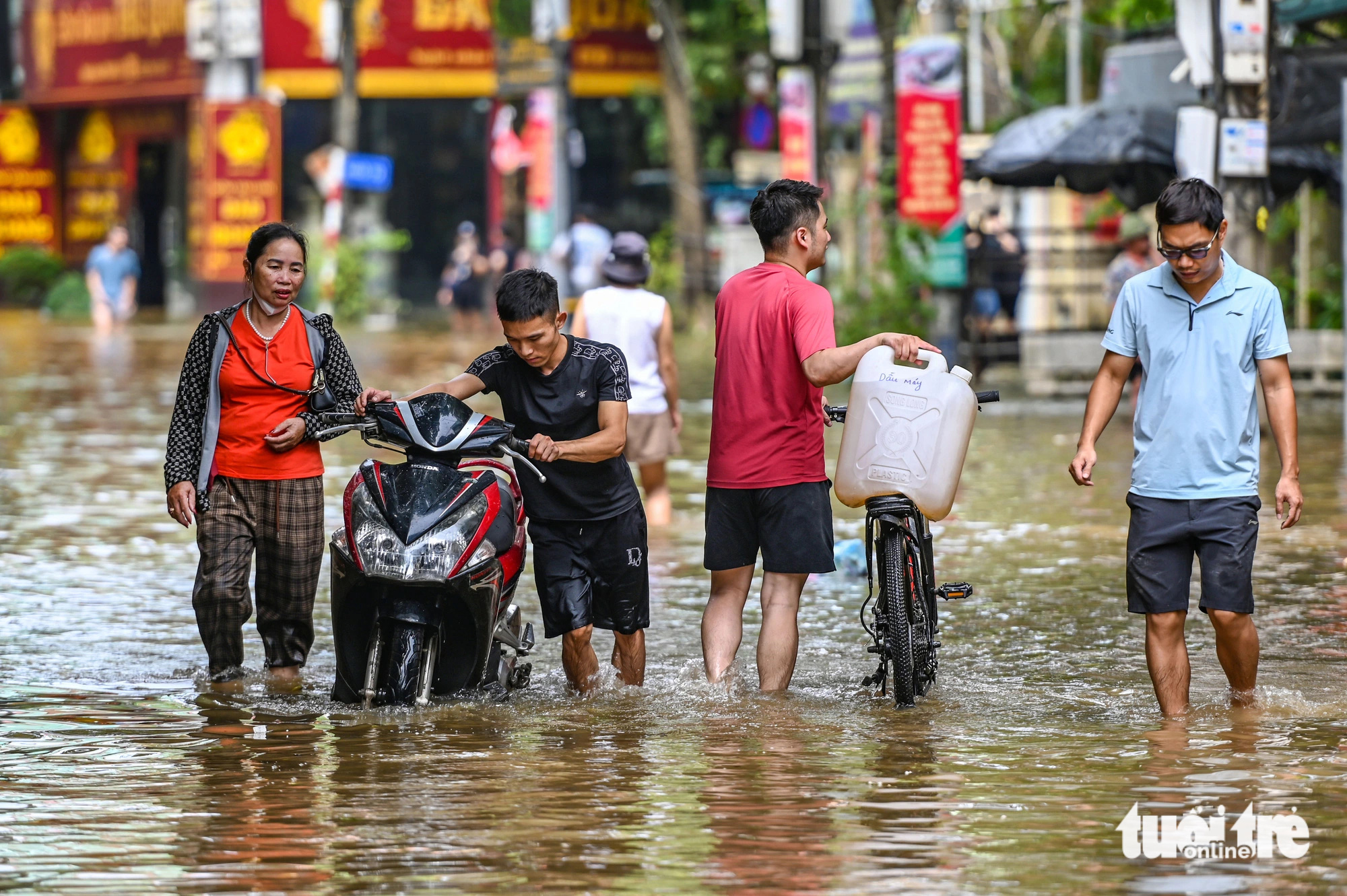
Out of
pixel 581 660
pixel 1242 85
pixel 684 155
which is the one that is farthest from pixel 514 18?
pixel 581 660

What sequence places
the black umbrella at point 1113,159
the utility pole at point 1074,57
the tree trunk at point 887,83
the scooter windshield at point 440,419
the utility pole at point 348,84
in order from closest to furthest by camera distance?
the scooter windshield at point 440,419 → the black umbrella at point 1113,159 → the tree trunk at point 887,83 → the utility pole at point 1074,57 → the utility pole at point 348,84

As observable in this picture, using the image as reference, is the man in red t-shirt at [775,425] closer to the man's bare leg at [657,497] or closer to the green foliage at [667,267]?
the man's bare leg at [657,497]

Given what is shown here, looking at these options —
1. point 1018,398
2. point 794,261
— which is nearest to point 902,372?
point 794,261

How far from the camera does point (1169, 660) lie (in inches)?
264

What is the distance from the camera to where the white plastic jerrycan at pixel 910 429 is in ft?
22.5

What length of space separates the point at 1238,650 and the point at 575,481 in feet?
7.42

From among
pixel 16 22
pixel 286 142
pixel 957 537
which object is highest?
pixel 16 22

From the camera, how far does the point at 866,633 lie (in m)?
8.61

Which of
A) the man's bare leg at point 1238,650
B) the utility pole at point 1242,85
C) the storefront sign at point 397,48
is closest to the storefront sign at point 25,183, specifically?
the storefront sign at point 397,48

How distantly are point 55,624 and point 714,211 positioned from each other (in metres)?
26.2

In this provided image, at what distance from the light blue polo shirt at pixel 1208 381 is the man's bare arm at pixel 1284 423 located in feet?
0.13

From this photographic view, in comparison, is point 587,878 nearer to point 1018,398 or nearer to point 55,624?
point 55,624

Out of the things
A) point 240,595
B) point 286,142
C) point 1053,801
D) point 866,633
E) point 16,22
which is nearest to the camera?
point 1053,801

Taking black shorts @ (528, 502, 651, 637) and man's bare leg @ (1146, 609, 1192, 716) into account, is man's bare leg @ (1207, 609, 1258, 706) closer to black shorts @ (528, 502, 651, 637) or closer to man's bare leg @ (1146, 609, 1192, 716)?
man's bare leg @ (1146, 609, 1192, 716)
